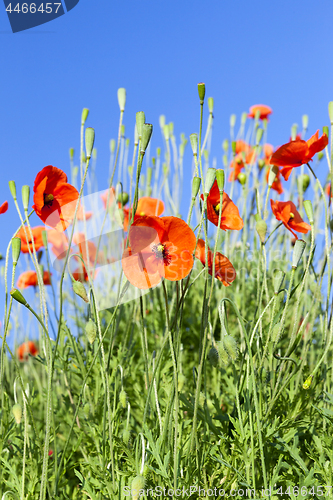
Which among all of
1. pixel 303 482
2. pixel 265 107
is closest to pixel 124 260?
pixel 303 482

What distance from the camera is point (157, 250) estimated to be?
0.98m

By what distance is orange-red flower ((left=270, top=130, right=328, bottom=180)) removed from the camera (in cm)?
127

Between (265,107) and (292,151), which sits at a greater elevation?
(265,107)

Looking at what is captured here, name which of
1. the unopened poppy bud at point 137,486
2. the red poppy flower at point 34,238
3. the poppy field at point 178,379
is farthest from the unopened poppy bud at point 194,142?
the red poppy flower at point 34,238

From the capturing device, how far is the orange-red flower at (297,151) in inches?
49.9

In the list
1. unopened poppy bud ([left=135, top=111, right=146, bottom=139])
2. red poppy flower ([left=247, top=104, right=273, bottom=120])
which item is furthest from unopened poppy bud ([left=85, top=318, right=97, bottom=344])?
red poppy flower ([left=247, top=104, right=273, bottom=120])

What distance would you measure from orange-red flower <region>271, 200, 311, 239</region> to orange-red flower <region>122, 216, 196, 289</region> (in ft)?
1.50

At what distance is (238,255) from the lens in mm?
2727

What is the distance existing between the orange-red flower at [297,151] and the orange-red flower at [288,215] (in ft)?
0.40

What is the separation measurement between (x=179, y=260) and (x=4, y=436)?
82 centimetres

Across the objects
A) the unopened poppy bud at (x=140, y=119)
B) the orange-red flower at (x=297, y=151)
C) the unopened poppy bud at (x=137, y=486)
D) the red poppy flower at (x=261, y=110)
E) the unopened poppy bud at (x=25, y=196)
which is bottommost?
the unopened poppy bud at (x=137, y=486)

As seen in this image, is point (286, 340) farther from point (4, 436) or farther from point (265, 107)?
point (265, 107)

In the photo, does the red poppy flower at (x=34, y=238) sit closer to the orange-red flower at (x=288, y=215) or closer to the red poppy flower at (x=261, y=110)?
the orange-red flower at (x=288, y=215)

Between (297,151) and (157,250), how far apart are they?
60 centimetres
